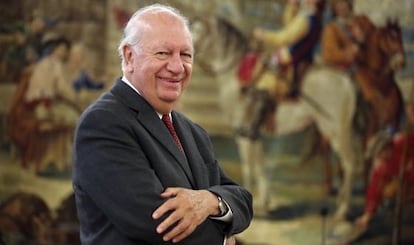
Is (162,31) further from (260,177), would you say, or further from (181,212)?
(260,177)

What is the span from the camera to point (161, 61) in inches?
81.3

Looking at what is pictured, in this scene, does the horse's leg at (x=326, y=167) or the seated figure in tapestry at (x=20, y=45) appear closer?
the horse's leg at (x=326, y=167)

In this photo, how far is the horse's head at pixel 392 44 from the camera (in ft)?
21.8

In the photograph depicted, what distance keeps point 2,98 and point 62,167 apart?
1016 millimetres

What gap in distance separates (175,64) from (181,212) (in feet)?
1.52

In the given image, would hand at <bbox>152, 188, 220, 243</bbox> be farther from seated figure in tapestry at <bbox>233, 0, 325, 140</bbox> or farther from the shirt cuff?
seated figure in tapestry at <bbox>233, 0, 325, 140</bbox>

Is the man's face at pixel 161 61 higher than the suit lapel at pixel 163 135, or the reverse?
the man's face at pixel 161 61

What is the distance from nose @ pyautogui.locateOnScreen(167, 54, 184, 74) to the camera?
6.77 ft

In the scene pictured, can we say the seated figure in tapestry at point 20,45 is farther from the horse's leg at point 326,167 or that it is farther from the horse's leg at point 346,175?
the horse's leg at point 346,175

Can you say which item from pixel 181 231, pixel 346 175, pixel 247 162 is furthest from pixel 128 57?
pixel 346 175

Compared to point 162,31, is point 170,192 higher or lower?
lower

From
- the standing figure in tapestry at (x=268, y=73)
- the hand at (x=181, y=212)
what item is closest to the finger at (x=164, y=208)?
the hand at (x=181, y=212)


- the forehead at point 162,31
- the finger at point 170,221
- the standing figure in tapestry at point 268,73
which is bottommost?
the standing figure in tapestry at point 268,73

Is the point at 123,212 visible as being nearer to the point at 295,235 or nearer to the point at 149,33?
the point at 149,33
